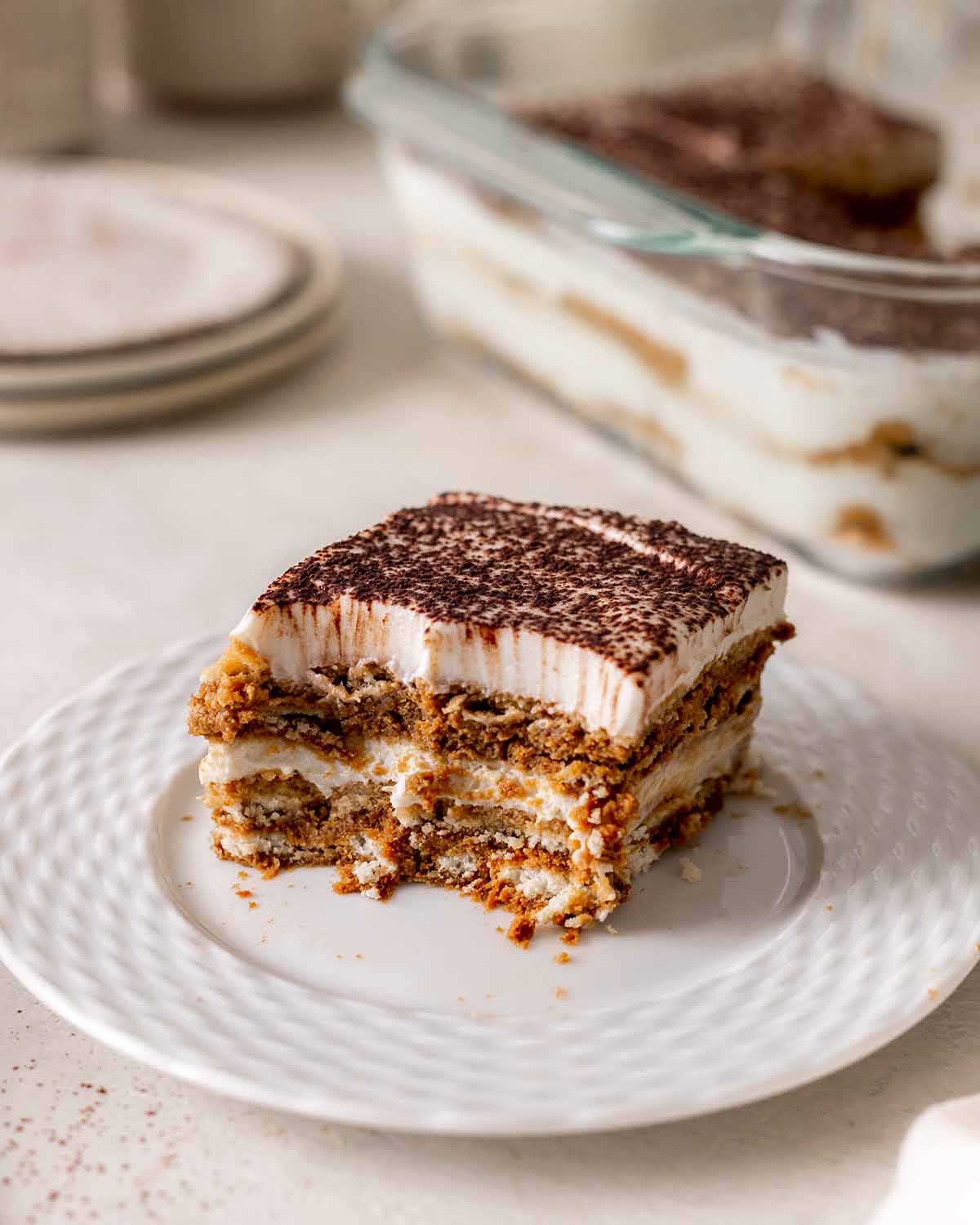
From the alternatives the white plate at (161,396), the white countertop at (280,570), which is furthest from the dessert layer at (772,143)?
the white plate at (161,396)

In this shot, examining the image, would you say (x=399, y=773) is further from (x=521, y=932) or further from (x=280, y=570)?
(x=280, y=570)

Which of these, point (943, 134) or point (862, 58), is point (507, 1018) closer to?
point (943, 134)

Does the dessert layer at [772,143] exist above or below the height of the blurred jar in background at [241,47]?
above

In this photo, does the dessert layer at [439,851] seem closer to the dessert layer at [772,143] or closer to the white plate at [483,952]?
the white plate at [483,952]

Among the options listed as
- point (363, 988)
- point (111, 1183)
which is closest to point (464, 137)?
point (363, 988)

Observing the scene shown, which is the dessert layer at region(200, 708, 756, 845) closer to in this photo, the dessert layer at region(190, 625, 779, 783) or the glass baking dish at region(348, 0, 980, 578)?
the dessert layer at region(190, 625, 779, 783)

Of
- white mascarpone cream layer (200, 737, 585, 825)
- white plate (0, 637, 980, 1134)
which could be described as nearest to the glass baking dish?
white plate (0, 637, 980, 1134)

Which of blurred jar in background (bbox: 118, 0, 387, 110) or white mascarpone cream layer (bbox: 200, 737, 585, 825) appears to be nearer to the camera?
white mascarpone cream layer (bbox: 200, 737, 585, 825)

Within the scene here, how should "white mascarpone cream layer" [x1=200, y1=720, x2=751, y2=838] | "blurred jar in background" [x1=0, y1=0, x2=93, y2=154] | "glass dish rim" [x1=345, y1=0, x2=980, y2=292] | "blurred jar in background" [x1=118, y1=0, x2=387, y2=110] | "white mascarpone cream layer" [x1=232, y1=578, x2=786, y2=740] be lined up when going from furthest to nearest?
"blurred jar in background" [x1=118, y1=0, x2=387, y2=110]
"blurred jar in background" [x1=0, y1=0, x2=93, y2=154]
"glass dish rim" [x1=345, y1=0, x2=980, y2=292]
"white mascarpone cream layer" [x1=200, y1=720, x2=751, y2=838]
"white mascarpone cream layer" [x1=232, y1=578, x2=786, y2=740]
